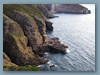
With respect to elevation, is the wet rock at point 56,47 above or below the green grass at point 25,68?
above

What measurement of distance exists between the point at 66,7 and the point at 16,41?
0.67m

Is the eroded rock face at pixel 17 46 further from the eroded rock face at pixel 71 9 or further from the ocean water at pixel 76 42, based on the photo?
the eroded rock face at pixel 71 9

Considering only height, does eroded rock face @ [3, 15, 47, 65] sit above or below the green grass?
above

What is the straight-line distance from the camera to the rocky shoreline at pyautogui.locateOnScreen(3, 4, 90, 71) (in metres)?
3.22

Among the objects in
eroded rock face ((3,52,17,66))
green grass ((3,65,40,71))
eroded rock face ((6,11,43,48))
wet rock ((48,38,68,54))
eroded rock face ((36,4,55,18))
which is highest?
eroded rock face ((36,4,55,18))

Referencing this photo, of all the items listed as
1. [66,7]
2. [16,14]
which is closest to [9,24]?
[16,14]

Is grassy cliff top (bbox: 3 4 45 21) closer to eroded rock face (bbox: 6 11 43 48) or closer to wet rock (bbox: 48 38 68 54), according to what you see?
eroded rock face (bbox: 6 11 43 48)

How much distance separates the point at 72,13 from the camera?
131 inches

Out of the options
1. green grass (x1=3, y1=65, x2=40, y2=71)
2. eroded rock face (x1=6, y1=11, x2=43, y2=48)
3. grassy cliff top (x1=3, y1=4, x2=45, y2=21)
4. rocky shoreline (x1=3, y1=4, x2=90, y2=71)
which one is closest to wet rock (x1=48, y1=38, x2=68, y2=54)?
rocky shoreline (x1=3, y1=4, x2=90, y2=71)

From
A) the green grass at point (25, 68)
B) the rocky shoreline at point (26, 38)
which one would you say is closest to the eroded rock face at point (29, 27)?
the rocky shoreline at point (26, 38)

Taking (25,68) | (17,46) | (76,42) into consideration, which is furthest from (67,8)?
(25,68)

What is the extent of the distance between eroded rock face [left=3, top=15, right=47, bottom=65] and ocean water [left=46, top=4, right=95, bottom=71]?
185 millimetres

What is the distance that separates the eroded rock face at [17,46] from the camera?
10.6 ft

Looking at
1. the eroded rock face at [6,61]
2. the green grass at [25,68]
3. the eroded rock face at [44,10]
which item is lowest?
the green grass at [25,68]
